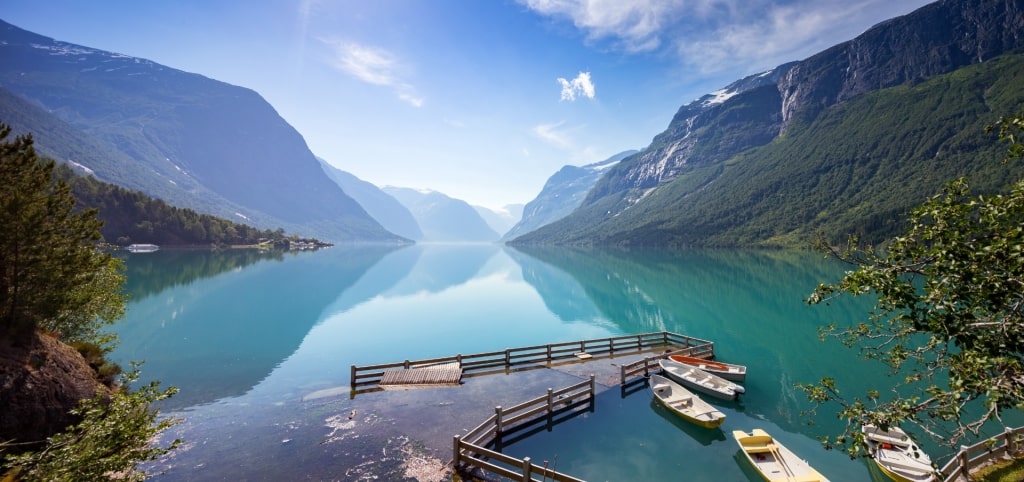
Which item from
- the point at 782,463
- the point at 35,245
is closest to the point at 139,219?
the point at 35,245

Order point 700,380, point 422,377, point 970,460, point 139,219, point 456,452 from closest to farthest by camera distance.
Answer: point 970,460
point 456,452
point 700,380
point 422,377
point 139,219

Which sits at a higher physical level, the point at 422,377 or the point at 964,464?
the point at 964,464

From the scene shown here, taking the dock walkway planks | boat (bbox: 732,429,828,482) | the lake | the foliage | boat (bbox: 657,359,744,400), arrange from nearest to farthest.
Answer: the foliage
boat (bbox: 732,429,828,482)
the lake
boat (bbox: 657,359,744,400)
the dock walkway planks

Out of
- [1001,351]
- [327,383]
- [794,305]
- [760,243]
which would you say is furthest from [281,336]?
[760,243]

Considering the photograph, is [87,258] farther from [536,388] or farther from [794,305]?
[794,305]

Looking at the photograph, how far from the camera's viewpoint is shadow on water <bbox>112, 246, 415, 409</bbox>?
2475cm

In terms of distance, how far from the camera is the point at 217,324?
39.0 m

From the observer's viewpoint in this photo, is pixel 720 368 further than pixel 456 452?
Yes

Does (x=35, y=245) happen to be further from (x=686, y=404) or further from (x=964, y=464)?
(x=964, y=464)

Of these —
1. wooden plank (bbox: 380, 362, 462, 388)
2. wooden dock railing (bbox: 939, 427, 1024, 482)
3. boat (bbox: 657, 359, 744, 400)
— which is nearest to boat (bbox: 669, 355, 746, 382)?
boat (bbox: 657, 359, 744, 400)

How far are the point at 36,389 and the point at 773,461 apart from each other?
24916mm

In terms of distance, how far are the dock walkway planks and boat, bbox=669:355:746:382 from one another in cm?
1380

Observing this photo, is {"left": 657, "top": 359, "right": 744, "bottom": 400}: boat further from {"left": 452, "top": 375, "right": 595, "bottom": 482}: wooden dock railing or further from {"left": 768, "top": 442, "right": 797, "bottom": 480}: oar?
{"left": 768, "top": 442, "right": 797, "bottom": 480}: oar

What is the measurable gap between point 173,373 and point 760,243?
208 metres
